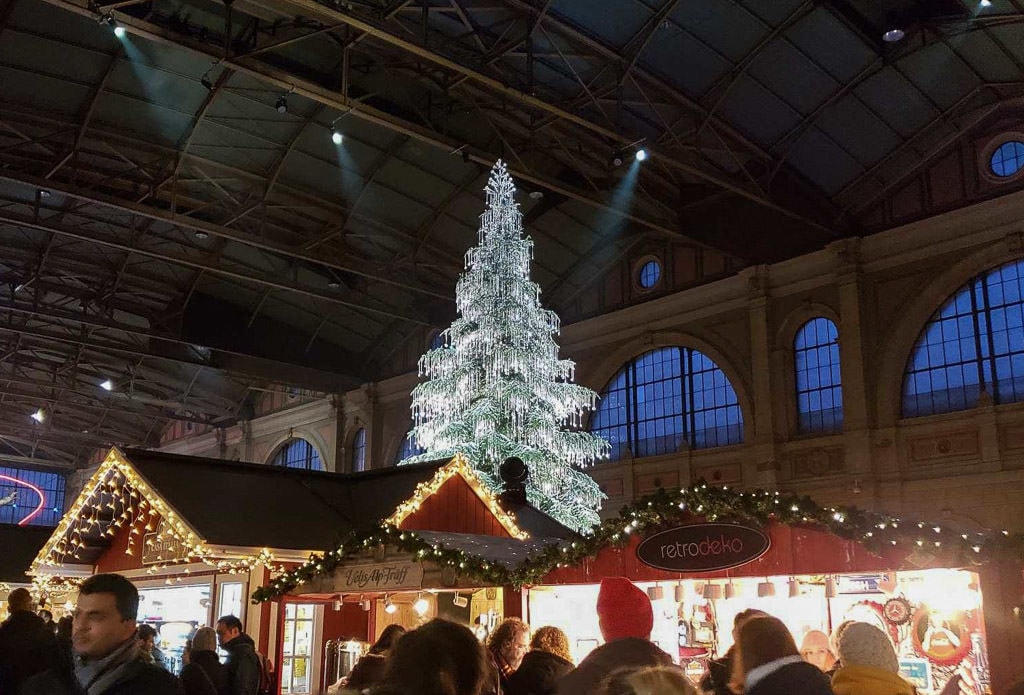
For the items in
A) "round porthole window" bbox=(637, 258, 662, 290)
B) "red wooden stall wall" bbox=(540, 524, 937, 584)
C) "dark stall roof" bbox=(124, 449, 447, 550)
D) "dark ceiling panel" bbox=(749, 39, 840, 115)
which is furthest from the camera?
"round porthole window" bbox=(637, 258, 662, 290)

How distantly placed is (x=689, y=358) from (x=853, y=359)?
4286 millimetres

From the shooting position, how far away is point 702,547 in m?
8.36

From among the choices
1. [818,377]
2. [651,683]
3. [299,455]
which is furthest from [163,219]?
[651,683]

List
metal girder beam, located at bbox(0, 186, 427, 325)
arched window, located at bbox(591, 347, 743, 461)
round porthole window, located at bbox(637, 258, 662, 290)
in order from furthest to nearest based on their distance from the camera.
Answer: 1. round porthole window, located at bbox(637, 258, 662, 290)
2. arched window, located at bbox(591, 347, 743, 461)
3. metal girder beam, located at bbox(0, 186, 427, 325)

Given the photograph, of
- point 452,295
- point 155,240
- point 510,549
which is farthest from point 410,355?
point 510,549

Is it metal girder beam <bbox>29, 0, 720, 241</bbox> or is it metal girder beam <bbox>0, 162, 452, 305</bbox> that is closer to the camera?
metal girder beam <bbox>29, 0, 720, 241</bbox>

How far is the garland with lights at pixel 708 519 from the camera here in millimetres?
7495

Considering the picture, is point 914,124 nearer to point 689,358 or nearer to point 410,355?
point 689,358

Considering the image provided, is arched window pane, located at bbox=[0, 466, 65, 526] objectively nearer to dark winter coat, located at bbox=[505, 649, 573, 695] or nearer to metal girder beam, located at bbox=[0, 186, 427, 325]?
metal girder beam, located at bbox=[0, 186, 427, 325]

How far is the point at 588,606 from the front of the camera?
33.9 ft

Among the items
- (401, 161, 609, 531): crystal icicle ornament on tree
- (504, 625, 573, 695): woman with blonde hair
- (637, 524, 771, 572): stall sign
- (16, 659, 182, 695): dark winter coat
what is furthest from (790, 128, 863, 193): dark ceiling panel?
(16, 659, 182, 695): dark winter coat

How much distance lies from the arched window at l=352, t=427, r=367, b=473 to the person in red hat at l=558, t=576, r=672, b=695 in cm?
2748

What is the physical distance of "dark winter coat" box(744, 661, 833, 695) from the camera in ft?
10.8

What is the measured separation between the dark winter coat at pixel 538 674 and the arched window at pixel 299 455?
2917cm
